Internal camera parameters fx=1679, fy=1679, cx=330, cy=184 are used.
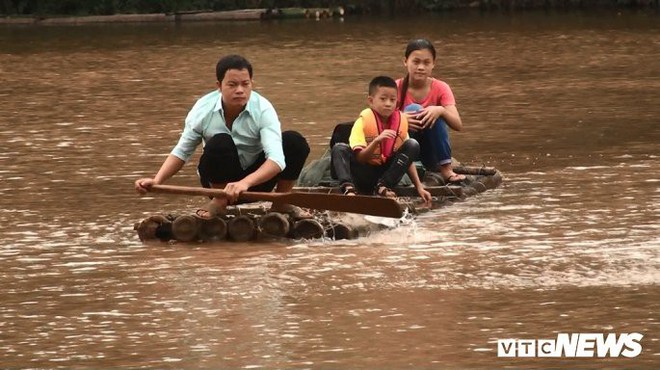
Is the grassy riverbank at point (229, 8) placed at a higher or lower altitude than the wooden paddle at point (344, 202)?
lower

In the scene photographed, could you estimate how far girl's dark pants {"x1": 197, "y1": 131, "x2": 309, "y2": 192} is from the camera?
7.96 m

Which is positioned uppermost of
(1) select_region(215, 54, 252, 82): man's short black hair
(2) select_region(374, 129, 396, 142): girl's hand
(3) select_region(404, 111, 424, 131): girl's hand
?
(1) select_region(215, 54, 252, 82): man's short black hair

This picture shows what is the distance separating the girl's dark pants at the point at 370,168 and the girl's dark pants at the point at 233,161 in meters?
0.44

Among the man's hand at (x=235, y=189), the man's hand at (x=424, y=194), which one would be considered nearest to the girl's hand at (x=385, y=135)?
the man's hand at (x=424, y=194)

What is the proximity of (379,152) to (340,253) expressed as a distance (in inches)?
45.1

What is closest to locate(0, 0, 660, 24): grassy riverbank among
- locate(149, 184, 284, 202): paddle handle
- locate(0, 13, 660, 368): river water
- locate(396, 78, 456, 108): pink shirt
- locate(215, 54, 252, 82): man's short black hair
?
locate(0, 13, 660, 368): river water

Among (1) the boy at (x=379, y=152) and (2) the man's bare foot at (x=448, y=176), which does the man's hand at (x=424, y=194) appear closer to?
(1) the boy at (x=379, y=152)

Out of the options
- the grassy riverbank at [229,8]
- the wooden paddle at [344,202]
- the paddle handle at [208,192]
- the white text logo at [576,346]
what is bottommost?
the grassy riverbank at [229,8]

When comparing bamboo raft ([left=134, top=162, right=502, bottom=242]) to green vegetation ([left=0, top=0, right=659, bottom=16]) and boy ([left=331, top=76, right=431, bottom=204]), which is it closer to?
boy ([left=331, top=76, right=431, bottom=204])

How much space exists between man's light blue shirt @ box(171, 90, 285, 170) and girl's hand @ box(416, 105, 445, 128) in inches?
46.8

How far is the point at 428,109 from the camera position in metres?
9.02

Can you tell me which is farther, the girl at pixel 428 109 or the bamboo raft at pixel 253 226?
the girl at pixel 428 109

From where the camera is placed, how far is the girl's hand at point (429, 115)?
29.5 feet

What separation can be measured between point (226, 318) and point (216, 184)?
1.78 metres
